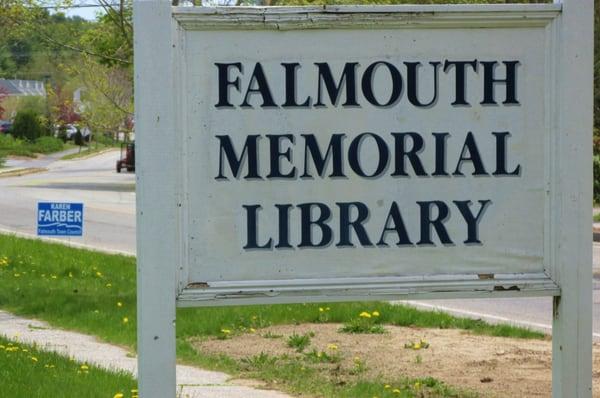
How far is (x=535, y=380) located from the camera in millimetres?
7926

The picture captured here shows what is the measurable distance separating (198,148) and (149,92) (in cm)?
29

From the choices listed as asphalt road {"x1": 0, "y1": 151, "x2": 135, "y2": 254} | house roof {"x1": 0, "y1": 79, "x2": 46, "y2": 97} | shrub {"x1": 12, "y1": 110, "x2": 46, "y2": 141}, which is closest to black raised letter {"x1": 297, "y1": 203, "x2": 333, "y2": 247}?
asphalt road {"x1": 0, "y1": 151, "x2": 135, "y2": 254}

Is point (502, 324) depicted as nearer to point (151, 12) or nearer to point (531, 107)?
point (531, 107)

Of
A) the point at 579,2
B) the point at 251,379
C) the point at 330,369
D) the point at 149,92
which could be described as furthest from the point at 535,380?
the point at 149,92

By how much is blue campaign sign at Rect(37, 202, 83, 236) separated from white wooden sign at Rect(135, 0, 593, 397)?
1148 cm

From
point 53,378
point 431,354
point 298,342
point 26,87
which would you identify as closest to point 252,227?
point 53,378

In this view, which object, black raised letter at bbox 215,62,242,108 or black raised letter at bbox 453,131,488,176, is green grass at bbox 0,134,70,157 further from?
black raised letter at bbox 453,131,488,176

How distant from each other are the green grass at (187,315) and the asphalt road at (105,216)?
161 centimetres

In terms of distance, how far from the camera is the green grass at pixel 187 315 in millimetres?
8273

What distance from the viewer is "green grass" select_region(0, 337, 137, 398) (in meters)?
7.05

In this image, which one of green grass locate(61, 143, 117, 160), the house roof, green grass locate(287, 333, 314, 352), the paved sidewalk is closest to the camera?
the paved sidewalk

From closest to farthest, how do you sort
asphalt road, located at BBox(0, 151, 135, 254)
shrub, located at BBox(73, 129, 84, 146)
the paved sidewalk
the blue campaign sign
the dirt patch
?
the paved sidewalk, the dirt patch, the blue campaign sign, asphalt road, located at BBox(0, 151, 135, 254), shrub, located at BBox(73, 129, 84, 146)

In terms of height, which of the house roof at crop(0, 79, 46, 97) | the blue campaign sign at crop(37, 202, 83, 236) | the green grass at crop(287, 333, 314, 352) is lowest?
the green grass at crop(287, 333, 314, 352)

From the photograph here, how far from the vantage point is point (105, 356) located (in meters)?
9.12
